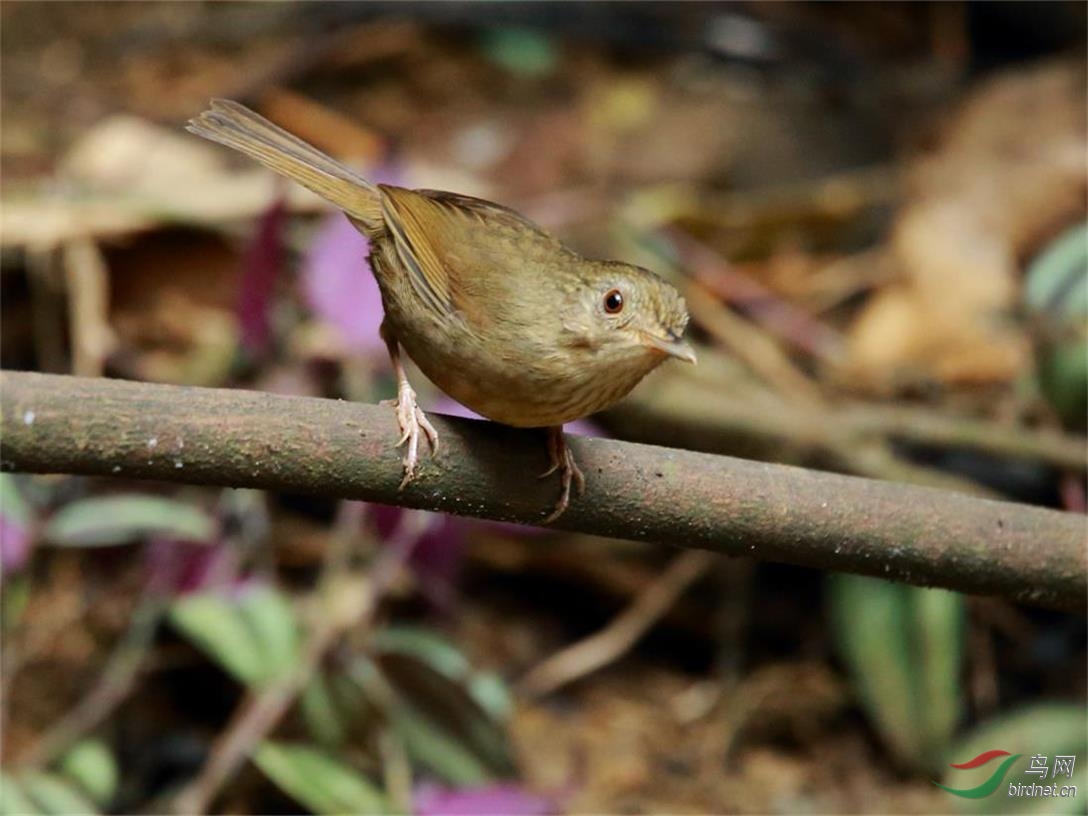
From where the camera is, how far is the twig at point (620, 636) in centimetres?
427

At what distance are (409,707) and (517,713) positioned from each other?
61 cm

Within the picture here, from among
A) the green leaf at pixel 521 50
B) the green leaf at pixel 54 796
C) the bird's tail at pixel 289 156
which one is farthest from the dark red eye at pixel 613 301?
the green leaf at pixel 521 50

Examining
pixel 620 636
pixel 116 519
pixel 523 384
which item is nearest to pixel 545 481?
pixel 523 384

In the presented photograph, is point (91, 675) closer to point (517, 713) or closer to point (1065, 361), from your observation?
point (517, 713)

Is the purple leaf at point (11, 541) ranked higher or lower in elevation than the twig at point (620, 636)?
higher

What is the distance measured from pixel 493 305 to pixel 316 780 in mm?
1486

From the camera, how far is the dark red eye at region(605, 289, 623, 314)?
2.38 m

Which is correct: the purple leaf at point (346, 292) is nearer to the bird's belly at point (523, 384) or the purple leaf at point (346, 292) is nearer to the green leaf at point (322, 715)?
the green leaf at point (322, 715)

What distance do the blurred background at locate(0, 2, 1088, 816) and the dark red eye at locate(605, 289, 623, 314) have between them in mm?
1427

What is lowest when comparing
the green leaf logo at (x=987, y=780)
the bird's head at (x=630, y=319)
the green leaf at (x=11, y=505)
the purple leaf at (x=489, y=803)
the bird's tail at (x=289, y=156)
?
the green leaf logo at (x=987, y=780)

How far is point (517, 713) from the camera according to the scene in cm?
415

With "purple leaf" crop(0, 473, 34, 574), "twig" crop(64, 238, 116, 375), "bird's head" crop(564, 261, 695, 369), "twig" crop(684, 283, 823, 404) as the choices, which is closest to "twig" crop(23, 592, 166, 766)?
"purple leaf" crop(0, 473, 34, 574)

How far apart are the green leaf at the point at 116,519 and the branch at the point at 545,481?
53.4 inches

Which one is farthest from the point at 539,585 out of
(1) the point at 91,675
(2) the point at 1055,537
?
(2) the point at 1055,537
